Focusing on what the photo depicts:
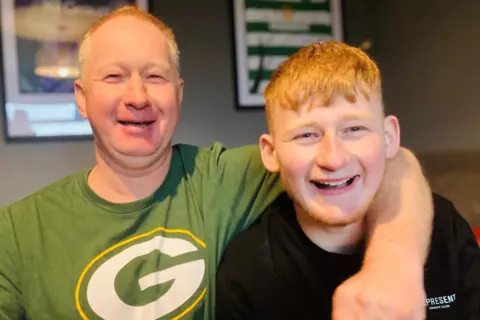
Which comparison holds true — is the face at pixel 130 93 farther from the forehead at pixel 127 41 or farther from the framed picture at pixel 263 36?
the framed picture at pixel 263 36

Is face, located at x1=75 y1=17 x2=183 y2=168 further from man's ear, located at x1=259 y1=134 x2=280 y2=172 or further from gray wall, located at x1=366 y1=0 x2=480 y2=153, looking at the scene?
gray wall, located at x1=366 y1=0 x2=480 y2=153

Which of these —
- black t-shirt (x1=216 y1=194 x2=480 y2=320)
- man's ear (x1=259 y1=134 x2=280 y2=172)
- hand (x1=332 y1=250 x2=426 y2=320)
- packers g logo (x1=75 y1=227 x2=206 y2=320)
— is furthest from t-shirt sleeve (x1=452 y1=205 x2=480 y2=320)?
packers g logo (x1=75 y1=227 x2=206 y2=320)

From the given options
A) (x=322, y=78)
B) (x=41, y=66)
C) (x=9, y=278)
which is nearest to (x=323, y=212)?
(x=322, y=78)

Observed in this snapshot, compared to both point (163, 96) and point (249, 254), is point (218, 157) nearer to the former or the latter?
point (163, 96)

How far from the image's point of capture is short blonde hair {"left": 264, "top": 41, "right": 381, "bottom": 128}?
0.99 metres

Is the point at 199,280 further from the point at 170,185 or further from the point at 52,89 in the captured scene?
the point at 52,89

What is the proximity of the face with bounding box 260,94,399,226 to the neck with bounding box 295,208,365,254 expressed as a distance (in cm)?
7

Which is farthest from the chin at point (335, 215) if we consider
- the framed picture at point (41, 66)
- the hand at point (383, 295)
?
the framed picture at point (41, 66)

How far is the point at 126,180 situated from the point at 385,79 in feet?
5.32

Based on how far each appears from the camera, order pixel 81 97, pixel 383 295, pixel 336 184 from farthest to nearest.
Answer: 1. pixel 81 97
2. pixel 336 184
3. pixel 383 295

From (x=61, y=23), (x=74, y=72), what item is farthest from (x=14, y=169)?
(x=61, y=23)

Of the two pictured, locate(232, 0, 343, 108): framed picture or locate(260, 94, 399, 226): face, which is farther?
locate(232, 0, 343, 108): framed picture

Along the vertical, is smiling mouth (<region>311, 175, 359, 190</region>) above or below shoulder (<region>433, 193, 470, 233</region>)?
above

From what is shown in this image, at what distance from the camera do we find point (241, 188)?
125cm
